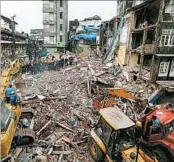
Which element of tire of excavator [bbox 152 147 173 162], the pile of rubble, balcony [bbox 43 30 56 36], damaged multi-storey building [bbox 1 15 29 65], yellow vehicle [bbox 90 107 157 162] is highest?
balcony [bbox 43 30 56 36]

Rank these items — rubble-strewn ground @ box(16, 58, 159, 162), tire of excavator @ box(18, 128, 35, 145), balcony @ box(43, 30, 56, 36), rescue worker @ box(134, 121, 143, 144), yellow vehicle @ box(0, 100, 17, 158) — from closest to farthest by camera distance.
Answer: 1. yellow vehicle @ box(0, 100, 17, 158)
2. rescue worker @ box(134, 121, 143, 144)
3. tire of excavator @ box(18, 128, 35, 145)
4. rubble-strewn ground @ box(16, 58, 159, 162)
5. balcony @ box(43, 30, 56, 36)

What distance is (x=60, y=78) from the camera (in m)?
26.1

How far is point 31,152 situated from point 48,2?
50072 mm

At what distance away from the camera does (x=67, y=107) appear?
54.8 ft

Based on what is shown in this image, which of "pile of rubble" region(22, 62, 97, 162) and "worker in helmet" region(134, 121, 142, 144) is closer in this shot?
"worker in helmet" region(134, 121, 142, 144)

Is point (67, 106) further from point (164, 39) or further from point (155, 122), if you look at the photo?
point (164, 39)

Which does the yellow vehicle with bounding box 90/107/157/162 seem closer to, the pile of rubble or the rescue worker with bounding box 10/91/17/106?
the pile of rubble

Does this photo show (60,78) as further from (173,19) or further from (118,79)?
(173,19)

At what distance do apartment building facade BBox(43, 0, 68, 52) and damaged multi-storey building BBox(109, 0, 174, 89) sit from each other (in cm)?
2771

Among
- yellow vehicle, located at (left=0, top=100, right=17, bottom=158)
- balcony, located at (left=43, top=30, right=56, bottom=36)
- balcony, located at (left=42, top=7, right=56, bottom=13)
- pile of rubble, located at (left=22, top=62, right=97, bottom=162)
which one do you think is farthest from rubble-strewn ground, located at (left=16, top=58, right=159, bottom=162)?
balcony, located at (left=42, top=7, right=56, bottom=13)

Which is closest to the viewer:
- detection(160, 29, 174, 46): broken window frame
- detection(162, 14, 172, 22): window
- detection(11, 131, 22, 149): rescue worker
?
detection(11, 131, 22, 149): rescue worker

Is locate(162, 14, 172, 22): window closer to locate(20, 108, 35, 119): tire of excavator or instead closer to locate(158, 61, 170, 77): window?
locate(158, 61, 170, 77): window

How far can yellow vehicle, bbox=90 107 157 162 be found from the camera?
829cm

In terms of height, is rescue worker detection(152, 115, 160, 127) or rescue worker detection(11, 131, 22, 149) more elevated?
rescue worker detection(152, 115, 160, 127)
